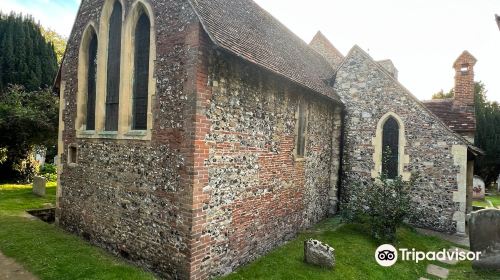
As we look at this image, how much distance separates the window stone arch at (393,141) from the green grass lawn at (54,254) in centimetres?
953

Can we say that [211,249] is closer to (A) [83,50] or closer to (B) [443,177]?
(A) [83,50]

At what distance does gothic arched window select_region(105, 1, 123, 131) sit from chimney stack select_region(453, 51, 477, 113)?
14526 millimetres

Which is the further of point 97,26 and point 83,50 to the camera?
point 83,50

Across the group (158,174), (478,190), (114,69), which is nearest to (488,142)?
(478,190)

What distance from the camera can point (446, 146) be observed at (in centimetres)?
1070

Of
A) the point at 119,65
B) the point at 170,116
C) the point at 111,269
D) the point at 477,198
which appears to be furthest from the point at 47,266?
the point at 477,198

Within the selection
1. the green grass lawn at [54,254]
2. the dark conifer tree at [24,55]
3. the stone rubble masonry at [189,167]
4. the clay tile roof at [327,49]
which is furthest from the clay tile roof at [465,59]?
the dark conifer tree at [24,55]

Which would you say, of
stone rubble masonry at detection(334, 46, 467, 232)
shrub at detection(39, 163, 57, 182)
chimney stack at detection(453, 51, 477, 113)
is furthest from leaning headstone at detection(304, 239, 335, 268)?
shrub at detection(39, 163, 57, 182)

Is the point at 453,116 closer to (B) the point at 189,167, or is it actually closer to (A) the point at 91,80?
(B) the point at 189,167

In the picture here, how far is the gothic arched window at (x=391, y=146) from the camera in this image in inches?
458

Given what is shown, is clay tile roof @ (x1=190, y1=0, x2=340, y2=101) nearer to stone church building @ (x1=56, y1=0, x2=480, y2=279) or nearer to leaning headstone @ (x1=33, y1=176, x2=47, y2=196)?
stone church building @ (x1=56, y1=0, x2=480, y2=279)

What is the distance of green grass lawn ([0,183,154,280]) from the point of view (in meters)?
6.25

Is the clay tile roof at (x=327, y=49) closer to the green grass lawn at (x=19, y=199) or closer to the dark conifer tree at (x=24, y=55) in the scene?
the green grass lawn at (x=19, y=199)

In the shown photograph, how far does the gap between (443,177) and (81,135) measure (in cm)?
1246
